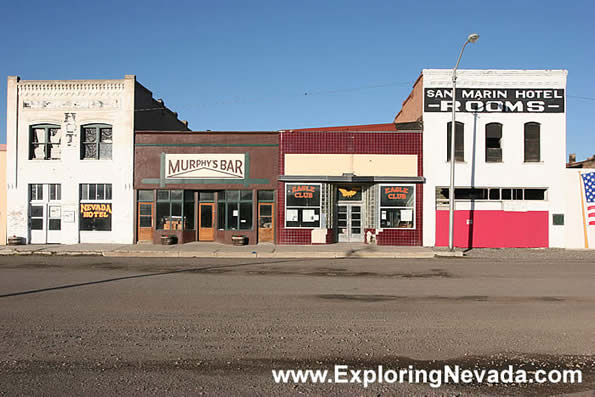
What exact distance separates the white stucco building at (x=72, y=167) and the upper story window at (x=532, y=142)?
66.3 feet

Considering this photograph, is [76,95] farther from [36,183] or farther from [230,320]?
[230,320]

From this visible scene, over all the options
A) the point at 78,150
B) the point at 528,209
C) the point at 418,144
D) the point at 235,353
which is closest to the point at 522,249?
the point at 528,209

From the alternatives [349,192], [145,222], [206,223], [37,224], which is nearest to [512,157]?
[349,192]

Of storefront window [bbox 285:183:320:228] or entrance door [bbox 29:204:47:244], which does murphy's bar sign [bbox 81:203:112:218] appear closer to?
entrance door [bbox 29:204:47:244]

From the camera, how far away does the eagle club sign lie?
69.3 ft

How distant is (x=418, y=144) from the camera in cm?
2092

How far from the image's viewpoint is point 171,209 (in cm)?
2125

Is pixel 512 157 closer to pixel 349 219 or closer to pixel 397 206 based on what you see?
pixel 397 206

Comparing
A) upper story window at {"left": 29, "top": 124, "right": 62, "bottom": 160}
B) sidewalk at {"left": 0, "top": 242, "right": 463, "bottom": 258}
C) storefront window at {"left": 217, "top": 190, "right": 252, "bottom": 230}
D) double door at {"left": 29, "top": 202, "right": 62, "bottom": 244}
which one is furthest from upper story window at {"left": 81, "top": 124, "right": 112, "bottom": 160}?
storefront window at {"left": 217, "top": 190, "right": 252, "bottom": 230}

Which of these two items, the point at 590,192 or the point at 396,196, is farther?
the point at 396,196

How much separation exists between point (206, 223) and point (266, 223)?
3237mm

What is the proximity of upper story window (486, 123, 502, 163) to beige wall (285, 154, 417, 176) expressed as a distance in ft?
12.5

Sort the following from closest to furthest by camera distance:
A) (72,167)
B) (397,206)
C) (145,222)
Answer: (397,206), (72,167), (145,222)

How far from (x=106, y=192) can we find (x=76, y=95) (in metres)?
5.23
